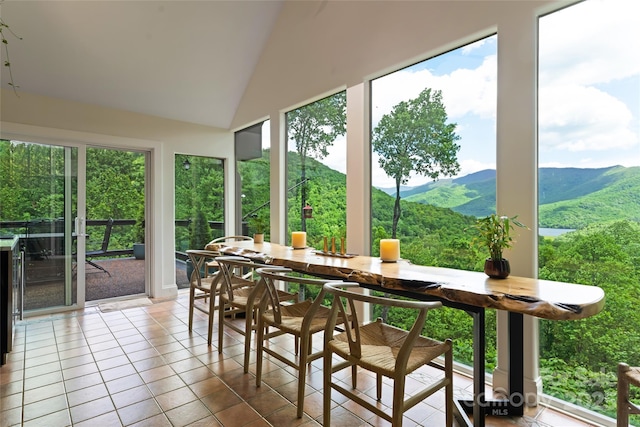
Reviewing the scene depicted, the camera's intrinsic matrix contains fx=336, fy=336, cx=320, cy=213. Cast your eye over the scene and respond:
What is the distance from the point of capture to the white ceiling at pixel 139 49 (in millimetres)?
3207

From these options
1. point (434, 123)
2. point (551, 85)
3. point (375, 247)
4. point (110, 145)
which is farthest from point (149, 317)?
point (551, 85)

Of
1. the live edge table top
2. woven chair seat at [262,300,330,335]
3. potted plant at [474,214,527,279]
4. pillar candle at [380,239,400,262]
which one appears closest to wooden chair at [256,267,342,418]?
woven chair seat at [262,300,330,335]

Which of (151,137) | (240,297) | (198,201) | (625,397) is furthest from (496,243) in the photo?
(151,137)

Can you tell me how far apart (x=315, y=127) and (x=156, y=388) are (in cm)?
286

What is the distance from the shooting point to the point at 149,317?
3666 millimetres

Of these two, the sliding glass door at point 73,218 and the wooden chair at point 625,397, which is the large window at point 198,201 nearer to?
the sliding glass door at point 73,218

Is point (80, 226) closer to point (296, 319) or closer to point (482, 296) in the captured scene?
point (296, 319)

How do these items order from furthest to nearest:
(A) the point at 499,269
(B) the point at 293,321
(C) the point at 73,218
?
(C) the point at 73,218, (B) the point at 293,321, (A) the point at 499,269

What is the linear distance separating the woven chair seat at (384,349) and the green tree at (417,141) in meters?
1.26

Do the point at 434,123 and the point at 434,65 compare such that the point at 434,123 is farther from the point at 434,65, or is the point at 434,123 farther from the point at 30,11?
the point at 30,11

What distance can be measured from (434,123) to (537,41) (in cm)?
83

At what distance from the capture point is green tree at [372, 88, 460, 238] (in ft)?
8.64

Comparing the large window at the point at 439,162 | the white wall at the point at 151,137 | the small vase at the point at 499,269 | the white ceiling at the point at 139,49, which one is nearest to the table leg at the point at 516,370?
the small vase at the point at 499,269

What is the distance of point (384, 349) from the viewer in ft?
5.49
